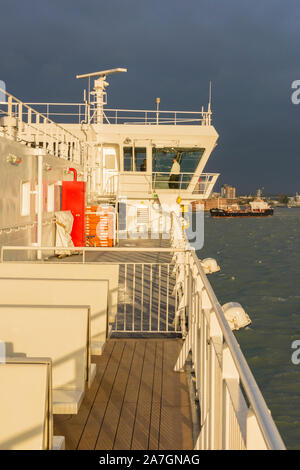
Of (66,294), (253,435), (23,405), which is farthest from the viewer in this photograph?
(66,294)

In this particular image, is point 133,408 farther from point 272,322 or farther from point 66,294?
point 272,322

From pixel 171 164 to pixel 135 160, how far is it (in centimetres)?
196

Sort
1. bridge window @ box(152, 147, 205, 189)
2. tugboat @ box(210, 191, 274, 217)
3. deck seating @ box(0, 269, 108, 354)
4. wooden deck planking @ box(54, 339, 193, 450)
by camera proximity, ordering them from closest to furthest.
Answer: wooden deck planking @ box(54, 339, 193, 450)
deck seating @ box(0, 269, 108, 354)
bridge window @ box(152, 147, 205, 189)
tugboat @ box(210, 191, 274, 217)

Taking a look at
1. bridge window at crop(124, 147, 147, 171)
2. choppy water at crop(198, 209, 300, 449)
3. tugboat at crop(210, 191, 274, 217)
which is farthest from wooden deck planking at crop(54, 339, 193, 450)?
tugboat at crop(210, 191, 274, 217)

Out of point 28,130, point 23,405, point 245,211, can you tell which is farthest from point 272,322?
point 245,211

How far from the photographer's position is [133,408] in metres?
4.72

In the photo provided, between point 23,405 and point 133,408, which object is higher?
point 23,405

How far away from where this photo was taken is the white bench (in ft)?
16.9

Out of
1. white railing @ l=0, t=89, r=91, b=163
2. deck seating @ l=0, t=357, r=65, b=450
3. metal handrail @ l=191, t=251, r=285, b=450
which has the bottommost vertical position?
deck seating @ l=0, t=357, r=65, b=450

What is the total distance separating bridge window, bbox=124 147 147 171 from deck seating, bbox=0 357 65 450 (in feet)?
79.5

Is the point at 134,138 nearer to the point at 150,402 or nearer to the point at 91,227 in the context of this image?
the point at 91,227

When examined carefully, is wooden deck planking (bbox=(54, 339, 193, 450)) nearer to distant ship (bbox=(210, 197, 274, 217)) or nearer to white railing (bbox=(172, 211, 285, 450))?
white railing (bbox=(172, 211, 285, 450))

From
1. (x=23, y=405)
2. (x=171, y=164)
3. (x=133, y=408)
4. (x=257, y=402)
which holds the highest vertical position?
(x=171, y=164)
